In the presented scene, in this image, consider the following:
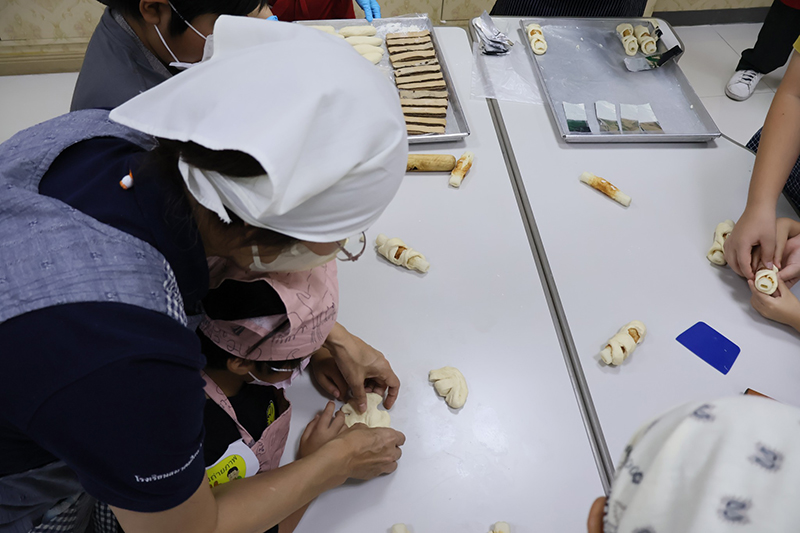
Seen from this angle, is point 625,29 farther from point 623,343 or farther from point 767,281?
point 623,343

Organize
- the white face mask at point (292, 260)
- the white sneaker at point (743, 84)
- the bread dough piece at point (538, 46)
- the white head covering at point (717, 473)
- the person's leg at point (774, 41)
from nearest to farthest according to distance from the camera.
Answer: the white head covering at point (717, 473) < the white face mask at point (292, 260) < the bread dough piece at point (538, 46) < the person's leg at point (774, 41) < the white sneaker at point (743, 84)

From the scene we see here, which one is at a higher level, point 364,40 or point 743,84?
point 364,40

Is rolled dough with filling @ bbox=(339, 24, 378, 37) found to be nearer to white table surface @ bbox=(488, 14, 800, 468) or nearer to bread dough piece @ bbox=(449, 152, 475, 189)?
white table surface @ bbox=(488, 14, 800, 468)

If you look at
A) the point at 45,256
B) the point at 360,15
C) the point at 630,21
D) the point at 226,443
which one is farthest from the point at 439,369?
A: the point at 360,15

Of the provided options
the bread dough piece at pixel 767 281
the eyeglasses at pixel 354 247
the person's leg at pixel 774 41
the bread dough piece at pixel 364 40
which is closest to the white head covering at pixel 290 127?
the eyeglasses at pixel 354 247

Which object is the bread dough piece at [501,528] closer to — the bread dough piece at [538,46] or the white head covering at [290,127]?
the white head covering at [290,127]

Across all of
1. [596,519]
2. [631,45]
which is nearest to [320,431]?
[596,519]

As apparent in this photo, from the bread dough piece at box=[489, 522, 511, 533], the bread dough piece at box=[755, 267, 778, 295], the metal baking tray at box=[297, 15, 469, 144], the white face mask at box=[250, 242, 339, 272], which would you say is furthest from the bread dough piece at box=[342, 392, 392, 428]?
the bread dough piece at box=[755, 267, 778, 295]

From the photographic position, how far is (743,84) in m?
3.27

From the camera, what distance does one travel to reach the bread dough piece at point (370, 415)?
1.14 meters

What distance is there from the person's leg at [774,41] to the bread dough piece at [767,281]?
260 centimetres

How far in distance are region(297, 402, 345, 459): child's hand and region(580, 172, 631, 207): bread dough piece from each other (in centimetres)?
100

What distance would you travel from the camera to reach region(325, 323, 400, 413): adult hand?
3.70 ft

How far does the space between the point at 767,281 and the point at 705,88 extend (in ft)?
8.41
